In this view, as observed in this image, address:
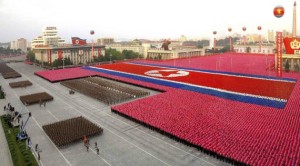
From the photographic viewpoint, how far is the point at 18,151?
2158 centimetres

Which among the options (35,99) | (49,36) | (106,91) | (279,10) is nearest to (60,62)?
(106,91)

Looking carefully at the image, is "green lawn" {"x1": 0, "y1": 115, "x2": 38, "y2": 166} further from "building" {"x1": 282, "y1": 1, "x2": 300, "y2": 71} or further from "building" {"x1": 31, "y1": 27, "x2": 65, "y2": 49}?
"building" {"x1": 31, "y1": 27, "x2": 65, "y2": 49}

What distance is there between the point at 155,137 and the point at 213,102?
38.0ft

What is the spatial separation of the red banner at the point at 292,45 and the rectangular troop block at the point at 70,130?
1640 inches

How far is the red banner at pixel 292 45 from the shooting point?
48344mm

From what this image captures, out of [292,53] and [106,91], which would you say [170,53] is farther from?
[106,91]

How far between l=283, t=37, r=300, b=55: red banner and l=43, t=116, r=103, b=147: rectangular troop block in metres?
41.6

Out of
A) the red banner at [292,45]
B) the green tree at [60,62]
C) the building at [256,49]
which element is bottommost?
the green tree at [60,62]

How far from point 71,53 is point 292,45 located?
67537 millimetres

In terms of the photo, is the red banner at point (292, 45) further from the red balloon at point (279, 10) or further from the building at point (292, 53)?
the red balloon at point (279, 10)

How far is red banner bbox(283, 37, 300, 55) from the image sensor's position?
4834 centimetres

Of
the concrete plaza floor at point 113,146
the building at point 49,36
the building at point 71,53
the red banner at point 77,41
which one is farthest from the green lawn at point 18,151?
the building at point 49,36

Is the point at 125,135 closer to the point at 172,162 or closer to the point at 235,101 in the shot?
the point at 172,162

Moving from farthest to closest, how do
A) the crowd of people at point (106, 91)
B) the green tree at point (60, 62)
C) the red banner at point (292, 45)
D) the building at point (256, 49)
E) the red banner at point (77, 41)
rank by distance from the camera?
the building at point (256, 49)
the red banner at point (77, 41)
the green tree at point (60, 62)
the red banner at point (292, 45)
the crowd of people at point (106, 91)
